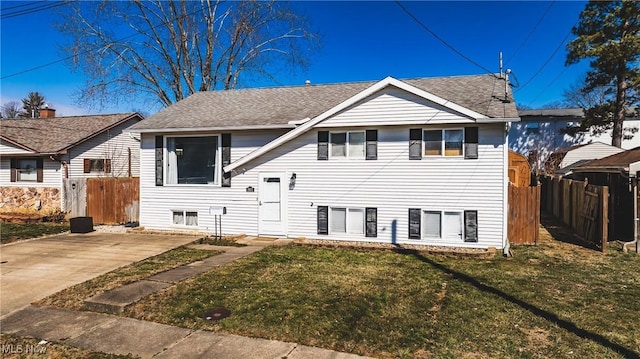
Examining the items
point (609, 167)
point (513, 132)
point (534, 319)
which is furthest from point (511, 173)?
point (513, 132)

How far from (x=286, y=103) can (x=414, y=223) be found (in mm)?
6716

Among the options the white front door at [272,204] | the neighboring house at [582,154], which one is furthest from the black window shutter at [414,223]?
the neighboring house at [582,154]

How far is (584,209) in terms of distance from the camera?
12.2 meters

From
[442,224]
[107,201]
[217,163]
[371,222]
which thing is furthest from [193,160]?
[442,224]

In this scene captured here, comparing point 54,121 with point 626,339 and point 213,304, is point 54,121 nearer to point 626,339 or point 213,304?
point 213,304

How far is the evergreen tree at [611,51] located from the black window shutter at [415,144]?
16.4 m

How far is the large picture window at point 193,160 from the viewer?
13.7 m

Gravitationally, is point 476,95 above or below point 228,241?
above

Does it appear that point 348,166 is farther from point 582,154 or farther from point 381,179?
point 582,154

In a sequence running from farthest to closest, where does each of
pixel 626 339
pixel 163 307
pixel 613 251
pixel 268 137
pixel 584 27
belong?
pixel 584 27 → pixel 268 137 → pixel 613 251 → pixel 163 307 → pixel 626 339

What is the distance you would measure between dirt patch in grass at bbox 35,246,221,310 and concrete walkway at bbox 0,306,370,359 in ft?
1.75

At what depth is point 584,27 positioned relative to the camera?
75.5 feet

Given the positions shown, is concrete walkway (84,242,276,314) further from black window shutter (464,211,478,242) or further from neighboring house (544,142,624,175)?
neighboring house (544,142,624,175)

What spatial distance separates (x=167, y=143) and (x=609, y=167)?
1487 centimetres
